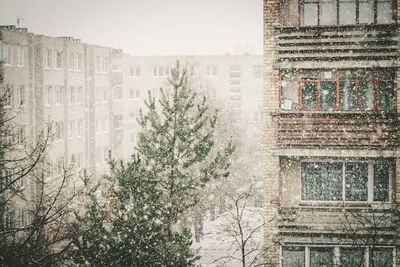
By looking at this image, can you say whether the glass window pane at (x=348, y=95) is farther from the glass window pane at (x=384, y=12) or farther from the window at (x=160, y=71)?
the window at (x=160, y=71)

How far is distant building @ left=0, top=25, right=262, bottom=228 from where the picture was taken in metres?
31.4

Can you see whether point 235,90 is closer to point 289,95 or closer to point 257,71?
point 257,71

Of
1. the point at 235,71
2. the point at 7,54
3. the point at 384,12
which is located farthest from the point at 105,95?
the point at 384,12

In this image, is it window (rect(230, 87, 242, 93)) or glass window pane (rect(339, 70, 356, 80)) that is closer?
glass window pane (rect(339, 70, 356, 80))

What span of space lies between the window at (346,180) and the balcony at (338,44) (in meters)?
3.27

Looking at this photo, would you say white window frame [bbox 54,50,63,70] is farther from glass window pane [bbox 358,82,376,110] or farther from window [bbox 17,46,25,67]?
glass window pane [bbox 358,82,376,110]

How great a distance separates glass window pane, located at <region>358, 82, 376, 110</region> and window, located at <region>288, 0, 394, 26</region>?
6.37 ft

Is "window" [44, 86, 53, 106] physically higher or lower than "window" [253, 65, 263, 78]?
lower

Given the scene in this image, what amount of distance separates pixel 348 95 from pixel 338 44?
1716 mm

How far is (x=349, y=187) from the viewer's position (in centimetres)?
1450

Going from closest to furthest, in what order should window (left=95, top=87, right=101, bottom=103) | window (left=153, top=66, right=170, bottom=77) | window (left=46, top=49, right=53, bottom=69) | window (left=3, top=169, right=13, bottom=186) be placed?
window (left=3, top=169, right=13, bottom=186), window (left=46, top=49, right=53, bottom=69), window (left=95, top=87, right=101, bottom=103), window (left=153, top=66, right=170, bottom=77)

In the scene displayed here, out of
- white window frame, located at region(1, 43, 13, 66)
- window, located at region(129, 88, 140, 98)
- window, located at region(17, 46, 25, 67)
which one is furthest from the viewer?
window, located at region(129, 88, 140, 98)

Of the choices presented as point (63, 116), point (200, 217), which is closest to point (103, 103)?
point (63, 116)

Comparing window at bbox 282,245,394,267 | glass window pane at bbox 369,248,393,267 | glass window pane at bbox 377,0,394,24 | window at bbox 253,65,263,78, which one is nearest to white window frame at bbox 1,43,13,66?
window at bbox 282,245,394,267
